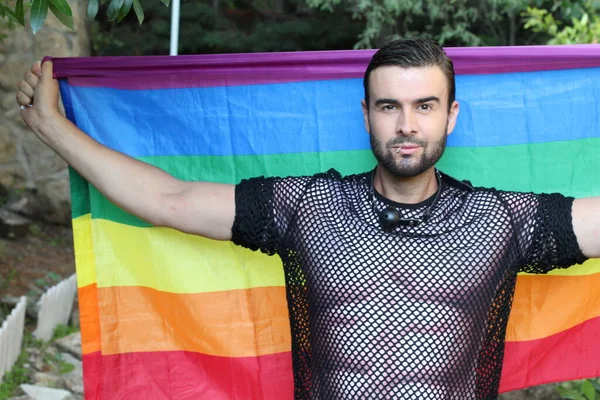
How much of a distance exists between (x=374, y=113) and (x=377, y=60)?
0.52 feet

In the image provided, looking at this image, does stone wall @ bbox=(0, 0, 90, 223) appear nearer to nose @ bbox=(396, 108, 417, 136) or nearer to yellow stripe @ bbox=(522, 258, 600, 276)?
yellow stripe @ bbox=(522, 258, 600, 276)

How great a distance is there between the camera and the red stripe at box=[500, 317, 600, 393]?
10.9 ft

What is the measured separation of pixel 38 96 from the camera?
3.06m

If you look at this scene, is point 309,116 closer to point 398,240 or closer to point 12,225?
point 398,240

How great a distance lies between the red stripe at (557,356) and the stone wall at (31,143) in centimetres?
620

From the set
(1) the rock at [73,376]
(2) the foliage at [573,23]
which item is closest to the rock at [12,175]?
(1) the rock at [73,376]

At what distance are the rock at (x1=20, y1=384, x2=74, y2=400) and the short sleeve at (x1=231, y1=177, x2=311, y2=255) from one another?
298 cm

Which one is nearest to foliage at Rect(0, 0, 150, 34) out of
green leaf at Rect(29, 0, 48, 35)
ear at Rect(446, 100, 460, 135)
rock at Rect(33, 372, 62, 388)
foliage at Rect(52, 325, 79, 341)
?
green leaf at Rect(29, 0, 48, 35)

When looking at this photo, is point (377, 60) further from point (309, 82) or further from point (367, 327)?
point (367, 327)

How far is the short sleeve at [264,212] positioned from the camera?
2883 mm

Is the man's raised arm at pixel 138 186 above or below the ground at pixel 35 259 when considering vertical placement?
above

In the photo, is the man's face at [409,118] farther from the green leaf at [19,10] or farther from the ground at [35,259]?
the ground at [35,259]

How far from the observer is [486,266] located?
2791 mm

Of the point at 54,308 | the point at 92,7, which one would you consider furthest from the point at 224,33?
the point at 92,7
